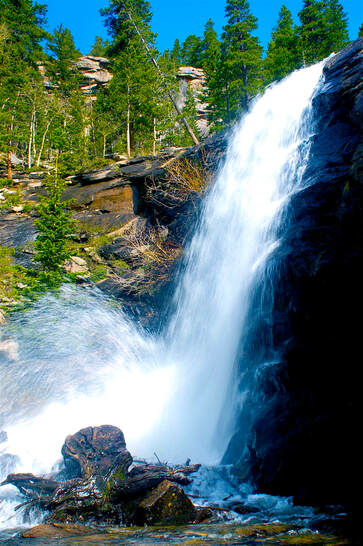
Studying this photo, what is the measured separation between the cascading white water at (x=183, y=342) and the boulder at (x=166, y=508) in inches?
116

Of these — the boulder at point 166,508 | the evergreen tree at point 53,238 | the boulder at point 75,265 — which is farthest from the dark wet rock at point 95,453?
the boulder at point 75,265

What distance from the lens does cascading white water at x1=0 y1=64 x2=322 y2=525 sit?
28.9 feet

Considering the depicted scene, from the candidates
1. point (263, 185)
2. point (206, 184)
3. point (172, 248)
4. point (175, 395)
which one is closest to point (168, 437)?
point (175, 395)

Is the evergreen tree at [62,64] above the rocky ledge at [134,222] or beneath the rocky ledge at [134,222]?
above

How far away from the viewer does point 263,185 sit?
11.1 metres

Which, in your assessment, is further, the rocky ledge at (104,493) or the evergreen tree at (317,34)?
the evergreen tree at (317,34)

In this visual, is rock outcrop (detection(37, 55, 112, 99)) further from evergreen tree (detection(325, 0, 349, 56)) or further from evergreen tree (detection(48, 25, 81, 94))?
evergreen tree (detection(325, 0, 349, 56))

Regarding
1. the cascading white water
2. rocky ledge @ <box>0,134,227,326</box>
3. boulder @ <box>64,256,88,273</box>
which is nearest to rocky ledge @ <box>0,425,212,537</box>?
the cascading white water

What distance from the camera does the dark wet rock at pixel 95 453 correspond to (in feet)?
20.2

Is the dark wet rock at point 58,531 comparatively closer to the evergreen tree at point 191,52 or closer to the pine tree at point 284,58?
the pine tree at point 284,58

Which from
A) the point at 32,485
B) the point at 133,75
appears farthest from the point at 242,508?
the point at 133,75

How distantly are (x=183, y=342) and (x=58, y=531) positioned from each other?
7.57 m

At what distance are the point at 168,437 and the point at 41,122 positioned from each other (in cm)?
4010

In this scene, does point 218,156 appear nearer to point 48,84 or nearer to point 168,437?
point 168,437
